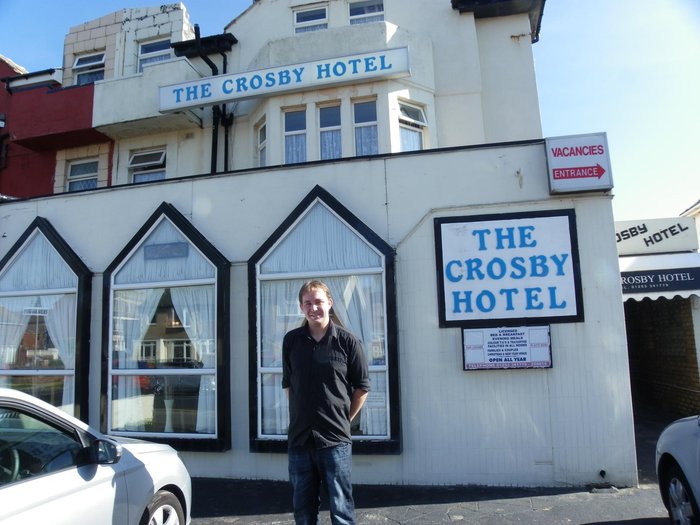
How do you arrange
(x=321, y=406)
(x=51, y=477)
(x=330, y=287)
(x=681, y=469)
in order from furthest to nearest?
(x=330, y=287), (x=681, y=469), (x=321, y=406), (x=51, y=477)

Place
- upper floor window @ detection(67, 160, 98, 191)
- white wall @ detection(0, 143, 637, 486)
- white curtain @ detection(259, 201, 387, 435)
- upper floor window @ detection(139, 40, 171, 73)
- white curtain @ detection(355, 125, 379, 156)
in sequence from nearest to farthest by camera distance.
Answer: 1. white wall @ detection(0, 143, 637, 486)
2. white curtain @ detection(259, 201, 387, 435)
3. white curtain @ detection(355, 125, 379, 156)
4. upper floor window @ detection(67, 160, 98, 191)
5. upper floor window @ detection(139, 40, 171, 73)

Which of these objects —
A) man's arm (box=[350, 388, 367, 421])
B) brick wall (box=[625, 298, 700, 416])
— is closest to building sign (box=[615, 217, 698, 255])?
brick wall (box=[625, 298, 700, 416])

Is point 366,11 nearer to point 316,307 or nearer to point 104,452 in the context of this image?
point 316,307

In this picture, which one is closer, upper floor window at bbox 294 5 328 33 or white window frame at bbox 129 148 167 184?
upper floor window at bbox 294 5 328 33

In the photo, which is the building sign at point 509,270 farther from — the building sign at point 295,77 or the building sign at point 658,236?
the building sign at point 658,236

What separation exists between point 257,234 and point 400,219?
1.81 metres

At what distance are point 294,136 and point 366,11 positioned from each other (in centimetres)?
347

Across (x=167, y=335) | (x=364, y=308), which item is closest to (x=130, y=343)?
(x=167, y=335)

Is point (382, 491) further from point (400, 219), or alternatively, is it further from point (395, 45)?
point (395, 45)

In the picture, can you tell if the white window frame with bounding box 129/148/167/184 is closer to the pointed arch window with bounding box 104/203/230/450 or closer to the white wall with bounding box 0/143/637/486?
the white wall with bounding box 0/143/637/486

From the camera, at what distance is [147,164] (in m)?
10.8

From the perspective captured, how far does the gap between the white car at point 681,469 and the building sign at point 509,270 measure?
1708 millimetres

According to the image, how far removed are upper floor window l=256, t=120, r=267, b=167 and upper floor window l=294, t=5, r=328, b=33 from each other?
2.34 m

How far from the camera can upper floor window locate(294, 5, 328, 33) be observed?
34.3ft
